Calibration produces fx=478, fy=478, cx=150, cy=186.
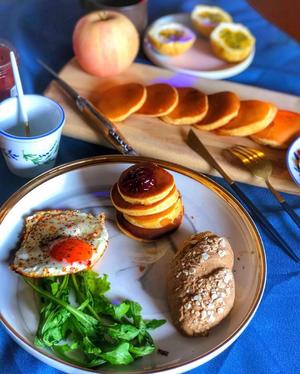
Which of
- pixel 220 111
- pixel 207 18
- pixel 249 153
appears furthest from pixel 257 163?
pixel 207 18

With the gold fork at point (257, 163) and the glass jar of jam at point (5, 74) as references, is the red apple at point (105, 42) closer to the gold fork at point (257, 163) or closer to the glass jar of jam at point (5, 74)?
the glass jar of jam at point (5, 74)

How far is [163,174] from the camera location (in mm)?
1002

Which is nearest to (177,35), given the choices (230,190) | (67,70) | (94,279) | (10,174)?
(67,70)

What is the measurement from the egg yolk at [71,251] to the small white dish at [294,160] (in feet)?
1.69

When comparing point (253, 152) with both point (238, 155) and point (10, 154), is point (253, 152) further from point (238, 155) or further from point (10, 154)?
point (10, 154)

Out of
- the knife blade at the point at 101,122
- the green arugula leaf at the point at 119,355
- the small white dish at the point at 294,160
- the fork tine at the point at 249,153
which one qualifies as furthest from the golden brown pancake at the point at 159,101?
the green arugula leaf at the point at 119,355

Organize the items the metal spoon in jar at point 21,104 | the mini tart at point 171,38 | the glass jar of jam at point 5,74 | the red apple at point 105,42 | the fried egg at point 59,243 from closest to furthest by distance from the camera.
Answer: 1. the fried egg at point 59,243
2. the metal spoon in jar at point 21,104
3. the glass jar of jam at point 5,74
4. the red apple at point 105,42
5. the mini tart at point 171,38

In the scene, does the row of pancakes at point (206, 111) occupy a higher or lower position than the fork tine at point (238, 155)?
higher

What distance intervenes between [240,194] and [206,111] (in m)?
0.28

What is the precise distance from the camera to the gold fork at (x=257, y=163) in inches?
43.9

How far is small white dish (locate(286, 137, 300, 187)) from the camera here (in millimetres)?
1121

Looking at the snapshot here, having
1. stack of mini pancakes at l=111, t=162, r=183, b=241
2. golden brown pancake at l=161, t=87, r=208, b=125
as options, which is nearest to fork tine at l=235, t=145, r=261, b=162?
golden brown pancake at l=161, t=87, r=208, b=125

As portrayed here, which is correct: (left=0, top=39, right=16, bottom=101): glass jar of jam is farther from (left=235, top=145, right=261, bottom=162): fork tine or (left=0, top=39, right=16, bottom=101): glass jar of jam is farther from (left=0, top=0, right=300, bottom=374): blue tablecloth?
(left=235, top=145, right=261, bottom=162): fork tine

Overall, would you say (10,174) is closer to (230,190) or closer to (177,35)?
(230,190)
